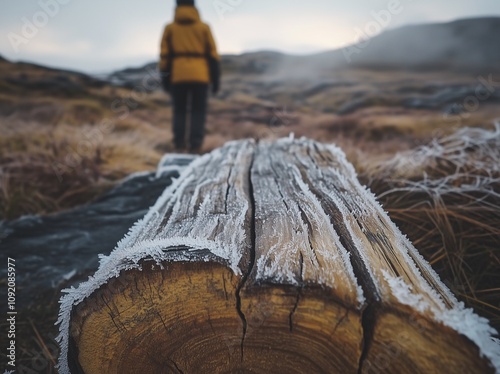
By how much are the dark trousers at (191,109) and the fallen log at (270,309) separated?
489 cm

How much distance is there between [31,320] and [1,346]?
0.50 feet

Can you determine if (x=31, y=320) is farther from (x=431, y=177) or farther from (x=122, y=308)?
(x=431, y=177)

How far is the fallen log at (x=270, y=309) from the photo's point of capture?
71 cm

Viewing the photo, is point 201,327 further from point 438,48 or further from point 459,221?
point 438,48

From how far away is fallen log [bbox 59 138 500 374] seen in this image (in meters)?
0.71

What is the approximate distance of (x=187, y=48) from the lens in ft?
17.4

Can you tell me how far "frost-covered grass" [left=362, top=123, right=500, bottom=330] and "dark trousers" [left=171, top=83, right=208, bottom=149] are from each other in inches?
158

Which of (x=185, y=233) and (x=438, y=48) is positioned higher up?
(x=438, y=48)

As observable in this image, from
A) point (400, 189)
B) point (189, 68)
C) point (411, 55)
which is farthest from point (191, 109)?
point (411, 55)

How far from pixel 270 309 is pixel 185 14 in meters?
5.52

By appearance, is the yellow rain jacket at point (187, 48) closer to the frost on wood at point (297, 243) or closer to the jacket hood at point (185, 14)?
the jacket hood at point (185, 14)

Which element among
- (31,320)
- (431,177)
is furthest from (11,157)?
(431,177)

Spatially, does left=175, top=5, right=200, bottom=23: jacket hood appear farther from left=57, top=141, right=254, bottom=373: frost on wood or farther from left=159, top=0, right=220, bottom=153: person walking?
left=57, top=141, right=254, bottom=373: frost on wood

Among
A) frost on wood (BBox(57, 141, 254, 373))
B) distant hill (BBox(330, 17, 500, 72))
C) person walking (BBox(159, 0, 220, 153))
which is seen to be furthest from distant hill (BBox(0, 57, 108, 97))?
distant hill (BBox(330, 17, 500, 72))
